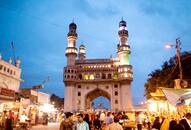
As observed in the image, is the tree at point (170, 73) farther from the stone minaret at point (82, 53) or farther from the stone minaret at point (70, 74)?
the stone minaret at point (82, 53)

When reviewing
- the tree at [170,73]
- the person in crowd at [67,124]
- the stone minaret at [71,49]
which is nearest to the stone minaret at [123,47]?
the stone minaret at [71,49]

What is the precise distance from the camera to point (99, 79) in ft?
216

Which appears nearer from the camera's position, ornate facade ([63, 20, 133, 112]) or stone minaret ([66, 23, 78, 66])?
ornate facade ([63, 20, 133, 112])

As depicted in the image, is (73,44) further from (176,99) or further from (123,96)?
(176,99)

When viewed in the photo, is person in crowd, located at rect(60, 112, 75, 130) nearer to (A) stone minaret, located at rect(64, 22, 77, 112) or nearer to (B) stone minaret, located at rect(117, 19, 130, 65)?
(A) stone minaret, located at rect(64, 22, 77, 112)

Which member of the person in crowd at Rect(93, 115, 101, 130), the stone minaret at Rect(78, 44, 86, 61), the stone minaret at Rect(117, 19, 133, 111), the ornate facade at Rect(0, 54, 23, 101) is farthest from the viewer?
the stone minaret at Rect(78, 44, 86, 61)

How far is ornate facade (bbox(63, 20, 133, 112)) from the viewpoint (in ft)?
212

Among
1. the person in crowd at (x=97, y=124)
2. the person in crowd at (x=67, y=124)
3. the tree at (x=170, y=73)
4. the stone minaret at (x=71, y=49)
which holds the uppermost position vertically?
the stone minaret at (x=71, y=49)

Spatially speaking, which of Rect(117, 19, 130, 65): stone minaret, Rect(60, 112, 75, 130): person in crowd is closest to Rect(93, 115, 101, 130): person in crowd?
Rect(60, 112, 75, 130): person in crowd

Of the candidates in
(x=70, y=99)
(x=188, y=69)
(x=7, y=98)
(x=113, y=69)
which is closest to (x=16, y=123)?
(x=7, y=98)

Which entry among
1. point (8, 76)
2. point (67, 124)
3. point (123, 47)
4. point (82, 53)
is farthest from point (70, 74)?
point (67, 124)

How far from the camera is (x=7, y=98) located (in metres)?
18.3

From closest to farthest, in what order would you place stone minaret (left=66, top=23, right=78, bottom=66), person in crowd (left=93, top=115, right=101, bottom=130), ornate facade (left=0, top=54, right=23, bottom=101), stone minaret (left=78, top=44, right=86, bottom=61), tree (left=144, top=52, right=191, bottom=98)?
person in crowd (left=93, top=115, right=101, bottom=130) < tree (left=144, top=52, right=191, bottom=98) < ornate facade (left=0, top=54, right=23, bottom=101) < stone minaret (left=66, top=23, right=78, bottom=66) < stone minaret (left=78, top=44, right=86, bottom=61)

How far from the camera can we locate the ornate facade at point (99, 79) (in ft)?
212
